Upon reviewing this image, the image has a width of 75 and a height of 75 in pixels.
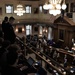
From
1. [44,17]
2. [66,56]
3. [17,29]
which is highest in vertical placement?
[44,17]

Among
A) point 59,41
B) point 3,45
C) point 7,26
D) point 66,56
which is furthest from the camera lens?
point 59,41

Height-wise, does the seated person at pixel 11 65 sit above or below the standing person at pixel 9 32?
below

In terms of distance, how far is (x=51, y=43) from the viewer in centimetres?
1978

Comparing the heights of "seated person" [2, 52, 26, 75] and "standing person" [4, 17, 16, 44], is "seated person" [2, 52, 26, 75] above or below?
below

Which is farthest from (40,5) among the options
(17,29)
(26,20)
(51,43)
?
(51,43)

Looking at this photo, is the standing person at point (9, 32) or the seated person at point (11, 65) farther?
the standing person at point (9, 32)

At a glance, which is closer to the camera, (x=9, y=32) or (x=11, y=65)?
(x=11, y=65)

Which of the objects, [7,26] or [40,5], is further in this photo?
[40,5]

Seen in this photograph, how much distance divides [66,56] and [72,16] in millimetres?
5656

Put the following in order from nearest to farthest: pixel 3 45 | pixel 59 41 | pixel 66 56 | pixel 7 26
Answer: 1. pixel 3 45
2. pixel 7 26
3. pixel 66 56
4. pixel 59 41

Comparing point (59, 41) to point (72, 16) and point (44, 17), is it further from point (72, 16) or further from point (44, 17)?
point (44, 17)

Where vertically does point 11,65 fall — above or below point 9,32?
below

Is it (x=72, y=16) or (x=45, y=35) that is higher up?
(x=72, y=16)

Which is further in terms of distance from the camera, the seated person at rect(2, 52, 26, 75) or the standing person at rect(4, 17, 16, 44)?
the standing person at rect(4, 17, 16, 44)
